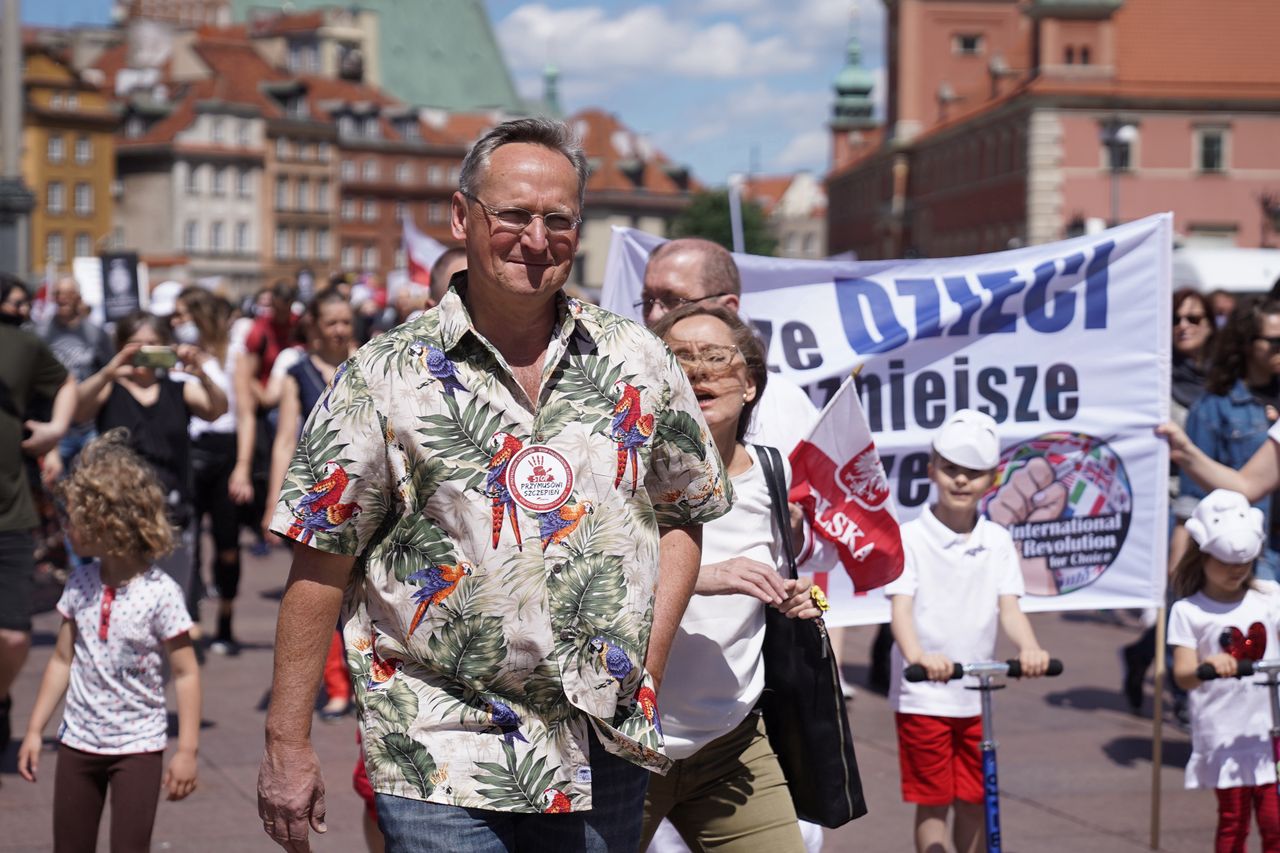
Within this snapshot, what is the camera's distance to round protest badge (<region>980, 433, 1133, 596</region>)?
620 cm

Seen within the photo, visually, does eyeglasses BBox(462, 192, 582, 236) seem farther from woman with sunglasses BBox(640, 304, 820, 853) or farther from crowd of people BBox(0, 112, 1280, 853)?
woman with sunglasses BBox(640, 304, 820, 853)

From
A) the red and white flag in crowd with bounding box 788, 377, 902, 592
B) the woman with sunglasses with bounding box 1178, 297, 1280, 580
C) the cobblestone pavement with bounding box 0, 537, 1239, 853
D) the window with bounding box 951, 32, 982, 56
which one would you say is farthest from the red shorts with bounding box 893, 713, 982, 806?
the window with bounding box 951, 32, 982, 56

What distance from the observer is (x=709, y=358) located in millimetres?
4059

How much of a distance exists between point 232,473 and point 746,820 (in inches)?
268

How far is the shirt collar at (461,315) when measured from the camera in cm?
314

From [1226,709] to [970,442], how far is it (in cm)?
123

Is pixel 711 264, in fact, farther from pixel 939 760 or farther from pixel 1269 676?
pixel 1269 676

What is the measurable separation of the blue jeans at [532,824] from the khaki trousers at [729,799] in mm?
684

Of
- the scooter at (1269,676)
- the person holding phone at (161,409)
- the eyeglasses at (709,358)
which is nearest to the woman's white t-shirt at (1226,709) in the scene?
the scooter at (1269,676)

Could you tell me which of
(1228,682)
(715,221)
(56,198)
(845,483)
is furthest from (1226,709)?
(715,221)

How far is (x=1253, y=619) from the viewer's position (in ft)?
18.6

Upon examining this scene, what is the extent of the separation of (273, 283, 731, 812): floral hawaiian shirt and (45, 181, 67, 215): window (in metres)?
88.6

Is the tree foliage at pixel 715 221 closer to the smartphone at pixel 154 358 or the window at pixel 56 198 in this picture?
the window at pixel 56 198

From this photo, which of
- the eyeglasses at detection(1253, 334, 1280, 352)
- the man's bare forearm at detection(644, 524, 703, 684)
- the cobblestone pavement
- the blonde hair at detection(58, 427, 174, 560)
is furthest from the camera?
the eyeglasses at detection(1253, 334, 1280, 352)
